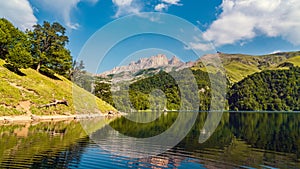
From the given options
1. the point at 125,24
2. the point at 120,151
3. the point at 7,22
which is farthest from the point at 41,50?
the point at 120,151

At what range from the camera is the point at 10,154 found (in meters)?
28.0

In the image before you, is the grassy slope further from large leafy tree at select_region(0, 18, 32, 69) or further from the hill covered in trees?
large leafy tree at select_region(0, 18, 32, 69)

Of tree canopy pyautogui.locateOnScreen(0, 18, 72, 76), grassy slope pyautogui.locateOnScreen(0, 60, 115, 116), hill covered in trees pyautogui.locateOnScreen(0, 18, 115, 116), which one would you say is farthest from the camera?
tree canopy pyautogui.locateOnScreen(0, 18, 72, 76)

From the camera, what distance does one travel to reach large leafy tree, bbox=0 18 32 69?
9112 centimetres

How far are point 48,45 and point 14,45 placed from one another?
42.6 ft

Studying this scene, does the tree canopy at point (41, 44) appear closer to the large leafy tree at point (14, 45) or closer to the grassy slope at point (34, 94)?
the large leafy tree at point (14, 45)

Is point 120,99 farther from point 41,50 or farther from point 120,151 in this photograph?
point 120,151

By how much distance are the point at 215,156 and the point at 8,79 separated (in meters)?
73.2

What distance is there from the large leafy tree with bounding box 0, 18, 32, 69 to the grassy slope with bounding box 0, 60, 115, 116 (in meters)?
3.97

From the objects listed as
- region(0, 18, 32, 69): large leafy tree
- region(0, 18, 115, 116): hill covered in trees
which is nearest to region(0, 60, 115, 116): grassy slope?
region(0, 18, 115, 116): hill covered in trees

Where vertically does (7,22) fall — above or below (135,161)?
above

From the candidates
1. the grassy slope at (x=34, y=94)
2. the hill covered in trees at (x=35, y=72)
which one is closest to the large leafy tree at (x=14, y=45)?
the hill covered in trees at (x=35, y=72)

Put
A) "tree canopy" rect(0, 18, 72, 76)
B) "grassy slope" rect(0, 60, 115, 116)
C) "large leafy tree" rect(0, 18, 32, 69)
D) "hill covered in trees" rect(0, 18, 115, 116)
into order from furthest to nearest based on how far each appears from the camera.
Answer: "tree canopy" rect(0, 18, 72, 76), "large leafy tree" rect(0, 18, 32, 69), "hill covered in trees" rect(0, 18, 115, 116), "grassy slope" rect(0, 60, 115, 116)

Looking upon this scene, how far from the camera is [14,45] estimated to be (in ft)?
332
